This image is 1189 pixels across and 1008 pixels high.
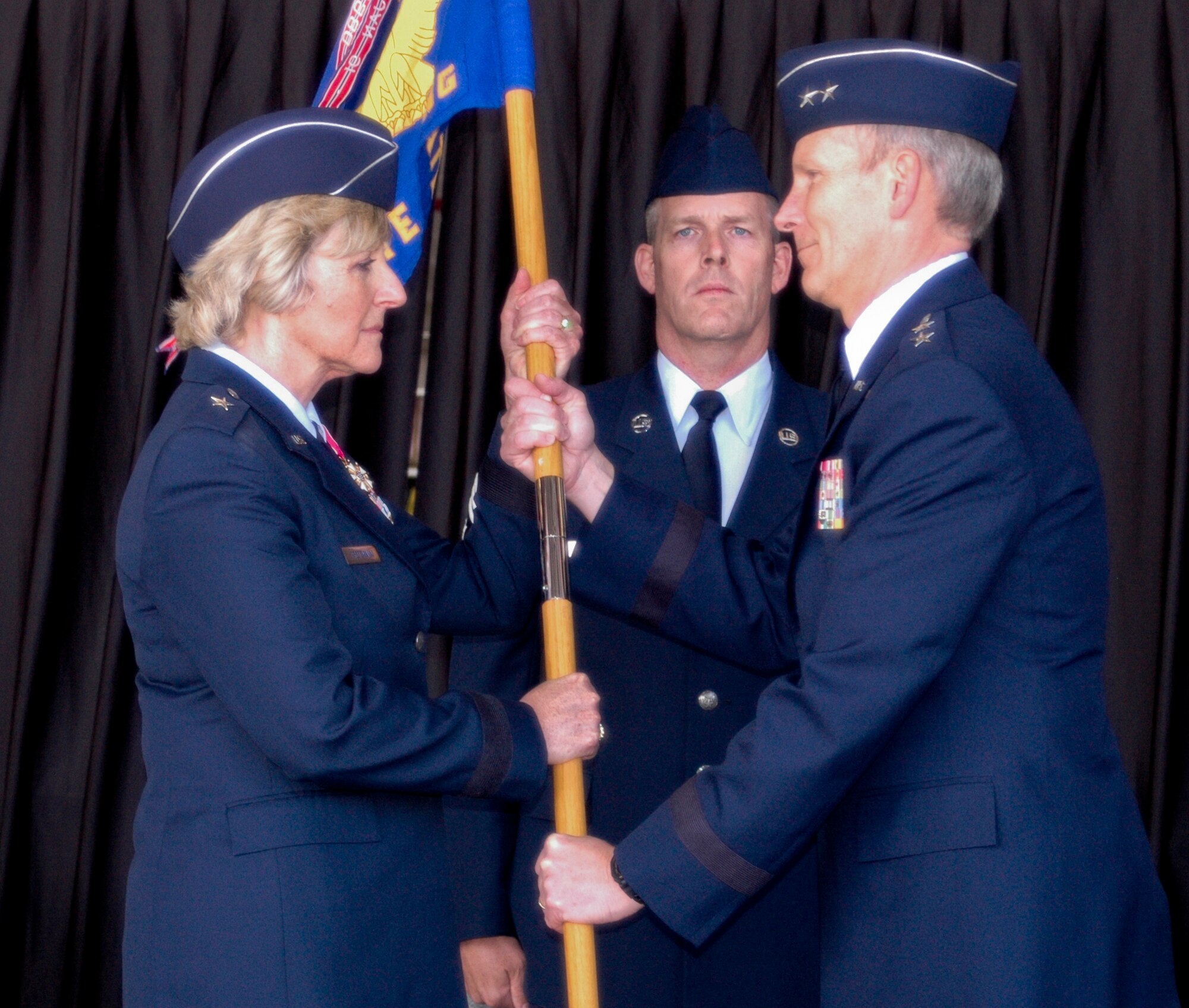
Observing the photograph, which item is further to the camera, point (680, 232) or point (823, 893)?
point (680, 232)

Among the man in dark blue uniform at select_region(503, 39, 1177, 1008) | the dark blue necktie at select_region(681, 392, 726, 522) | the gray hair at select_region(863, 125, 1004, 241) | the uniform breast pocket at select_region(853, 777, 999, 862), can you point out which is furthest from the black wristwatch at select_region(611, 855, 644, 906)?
the gray hair at select_region(863, 125, 1004, 241)

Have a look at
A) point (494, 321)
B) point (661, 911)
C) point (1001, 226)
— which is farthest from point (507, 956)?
point (1001, 226)

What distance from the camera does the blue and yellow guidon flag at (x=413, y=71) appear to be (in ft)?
6.82

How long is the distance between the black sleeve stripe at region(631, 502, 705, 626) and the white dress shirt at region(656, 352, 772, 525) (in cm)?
27

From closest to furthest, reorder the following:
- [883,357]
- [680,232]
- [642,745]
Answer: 1. [883,357]
2. [642,745]
3. [680,232]

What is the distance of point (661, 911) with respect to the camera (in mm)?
1599

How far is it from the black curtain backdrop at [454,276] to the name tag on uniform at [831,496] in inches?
39.4

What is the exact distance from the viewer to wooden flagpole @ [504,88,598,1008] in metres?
1.78

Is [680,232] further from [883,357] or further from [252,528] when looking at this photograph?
[252,528]

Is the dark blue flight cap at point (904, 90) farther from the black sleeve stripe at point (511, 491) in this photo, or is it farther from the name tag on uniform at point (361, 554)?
the name tag on uniform at point (361, 554)

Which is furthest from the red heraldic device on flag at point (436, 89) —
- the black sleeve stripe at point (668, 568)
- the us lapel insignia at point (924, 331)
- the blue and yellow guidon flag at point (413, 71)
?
the us lapel insignia at point (924, 331)

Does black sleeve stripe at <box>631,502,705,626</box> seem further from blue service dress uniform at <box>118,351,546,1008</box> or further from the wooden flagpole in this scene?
blue service dress uniform at <box>118,351,546,1008</box>

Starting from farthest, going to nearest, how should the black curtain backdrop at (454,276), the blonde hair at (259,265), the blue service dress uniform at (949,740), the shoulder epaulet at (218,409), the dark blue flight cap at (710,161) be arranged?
1. the black curtain backdrop at (454,276)
2. the dark blue flight cap at (710,161)
3. the blonde hair at (259,265)
4. the shoulder epaulet at (218,409)
5. the blue service dress uniform at (949,740)

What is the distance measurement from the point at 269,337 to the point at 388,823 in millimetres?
597
